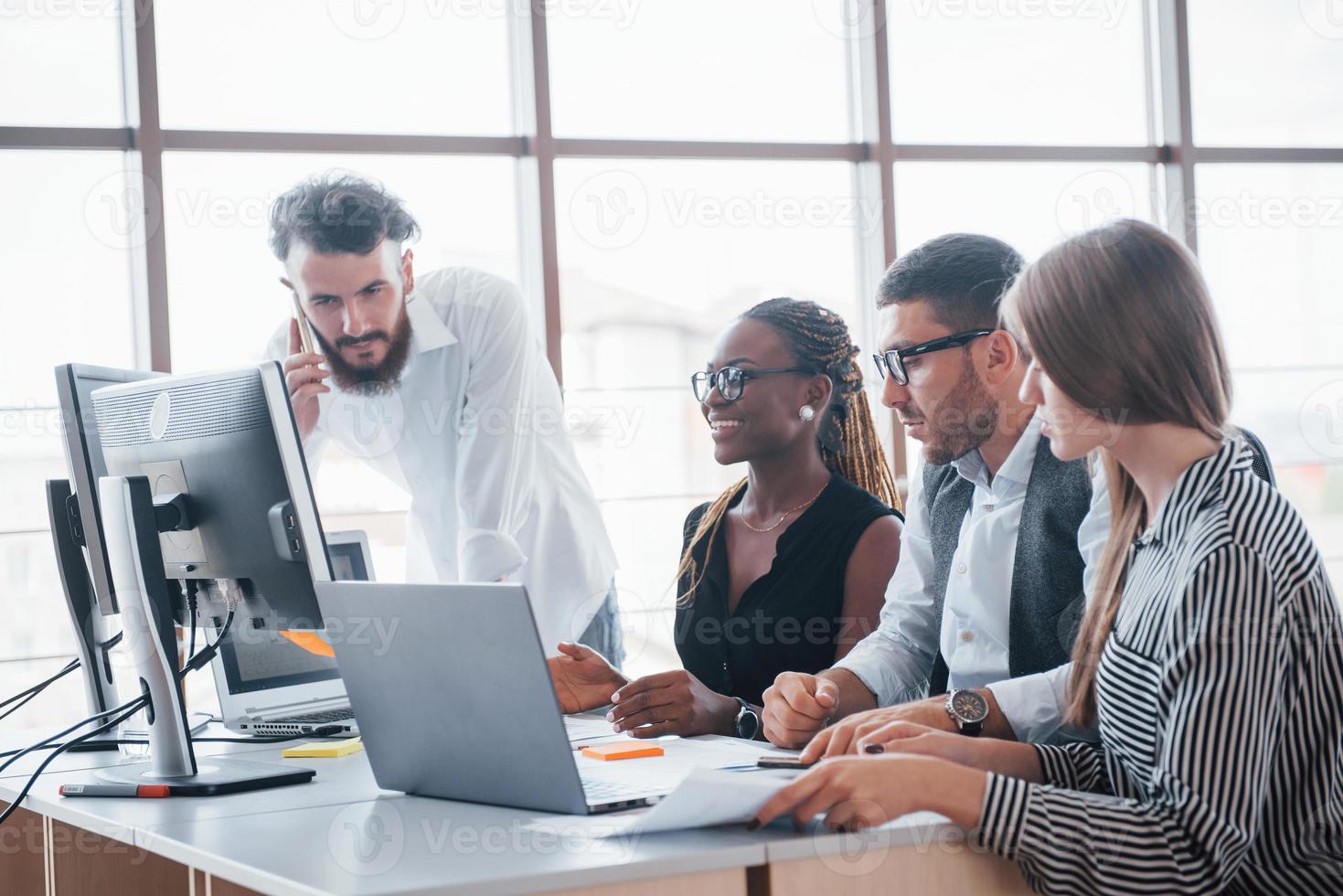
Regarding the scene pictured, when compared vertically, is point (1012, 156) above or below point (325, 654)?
above

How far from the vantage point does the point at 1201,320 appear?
1228 millimetres

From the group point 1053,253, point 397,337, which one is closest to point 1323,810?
point 1053,253

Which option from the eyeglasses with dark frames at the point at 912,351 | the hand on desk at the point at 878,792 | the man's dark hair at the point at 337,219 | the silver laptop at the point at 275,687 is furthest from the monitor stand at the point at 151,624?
the man's dark hair at the point at 337,219

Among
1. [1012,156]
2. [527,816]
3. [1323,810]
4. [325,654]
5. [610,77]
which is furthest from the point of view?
[1012,156]

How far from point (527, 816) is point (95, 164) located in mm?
3374

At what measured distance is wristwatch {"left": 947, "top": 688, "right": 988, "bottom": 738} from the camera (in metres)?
1.50

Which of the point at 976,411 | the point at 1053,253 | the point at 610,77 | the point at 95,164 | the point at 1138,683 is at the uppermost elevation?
the point at 610,77

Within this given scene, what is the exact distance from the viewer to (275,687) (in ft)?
6.91

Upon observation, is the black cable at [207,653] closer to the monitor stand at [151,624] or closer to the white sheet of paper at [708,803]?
the monitor stand at [151,624]

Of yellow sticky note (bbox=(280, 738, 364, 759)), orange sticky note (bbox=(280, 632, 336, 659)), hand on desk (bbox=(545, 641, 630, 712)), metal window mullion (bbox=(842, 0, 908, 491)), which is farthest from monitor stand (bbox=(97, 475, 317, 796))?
metal window mullion (bbox=(842, 0, 908, 491))

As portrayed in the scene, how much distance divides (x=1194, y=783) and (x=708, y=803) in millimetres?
399

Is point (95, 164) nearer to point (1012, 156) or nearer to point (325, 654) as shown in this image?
point (325, 654)

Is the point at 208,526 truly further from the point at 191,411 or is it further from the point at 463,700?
the point at 463,700

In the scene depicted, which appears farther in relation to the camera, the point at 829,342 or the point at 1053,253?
the point at 829,342
